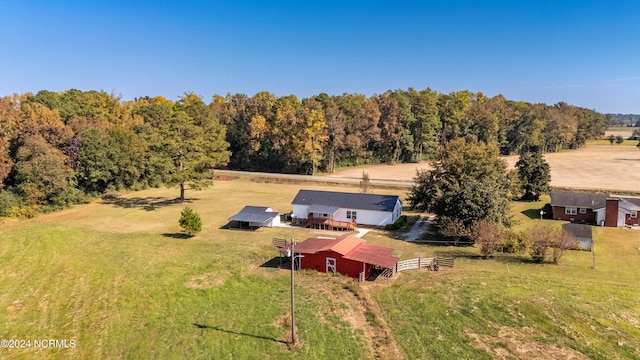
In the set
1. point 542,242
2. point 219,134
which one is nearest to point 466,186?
point 542,242

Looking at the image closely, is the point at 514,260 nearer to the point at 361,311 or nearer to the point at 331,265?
the point at 331,265

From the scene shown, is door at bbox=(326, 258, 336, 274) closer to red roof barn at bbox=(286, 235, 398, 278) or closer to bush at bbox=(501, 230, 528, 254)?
red roof barn at bbox=(286, 235, 398, 278)

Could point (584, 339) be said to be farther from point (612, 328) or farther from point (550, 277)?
point (550, 277)

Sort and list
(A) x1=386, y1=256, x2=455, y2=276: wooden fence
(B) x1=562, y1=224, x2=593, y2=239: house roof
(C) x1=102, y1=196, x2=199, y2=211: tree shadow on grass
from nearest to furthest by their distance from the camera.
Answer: (A) x1=386, y1=256, x2=455, y2=276: wooden fence, (B) x1=562, y1=224, x2=593, y2=239: house roof, (C) x1=102, y1=196, x2=199, y2=211: tree shadow on grass

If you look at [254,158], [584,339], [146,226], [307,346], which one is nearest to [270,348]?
[307,346]

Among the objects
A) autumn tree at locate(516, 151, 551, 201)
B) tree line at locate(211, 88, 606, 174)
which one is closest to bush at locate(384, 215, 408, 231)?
autumn tree at locate(516, 151, 551, 201)

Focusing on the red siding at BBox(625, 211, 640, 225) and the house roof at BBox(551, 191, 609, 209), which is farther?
the house roof at BBox(551, 191, 609, 209)

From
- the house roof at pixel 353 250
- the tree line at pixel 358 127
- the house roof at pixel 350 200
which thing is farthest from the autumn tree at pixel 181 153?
the house roof at pixel 353 250
